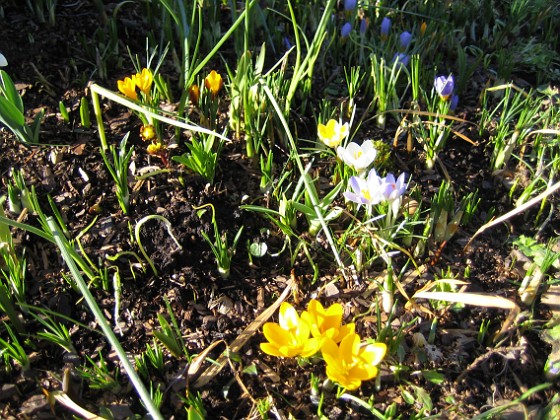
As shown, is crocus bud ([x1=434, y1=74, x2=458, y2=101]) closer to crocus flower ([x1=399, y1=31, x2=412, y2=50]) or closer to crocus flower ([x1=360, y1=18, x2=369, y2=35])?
crocus flower ([x1=399, y1=31, x2=412, y2=50])

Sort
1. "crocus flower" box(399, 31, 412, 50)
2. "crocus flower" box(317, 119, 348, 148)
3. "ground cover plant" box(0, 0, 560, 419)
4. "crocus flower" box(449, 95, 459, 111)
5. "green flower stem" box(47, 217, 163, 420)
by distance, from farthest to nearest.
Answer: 1. "crocus flower" box(399, 31, 412, 50)
2. "crocus flower" box(449, 95, 459, 111)
3. "crocus flower" box(317, 119, 348, 148)
4. "ground cover plant" box(0, 0, 560, 419)
5. "green flower stem" box(47, 217, 163, 420)

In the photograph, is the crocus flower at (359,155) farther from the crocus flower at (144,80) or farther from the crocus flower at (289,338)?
the crocus flower at (144,80)

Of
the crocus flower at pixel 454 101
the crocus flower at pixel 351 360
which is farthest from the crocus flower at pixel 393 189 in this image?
the crocus flower at pixel 454 101

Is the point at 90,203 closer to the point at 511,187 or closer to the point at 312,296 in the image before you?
the point at 312,296

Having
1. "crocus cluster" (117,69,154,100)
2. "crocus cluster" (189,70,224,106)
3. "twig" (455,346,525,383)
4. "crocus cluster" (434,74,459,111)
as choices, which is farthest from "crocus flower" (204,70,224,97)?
"twig" (455,346,525,383)

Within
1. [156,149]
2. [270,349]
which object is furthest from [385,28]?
[270,349]

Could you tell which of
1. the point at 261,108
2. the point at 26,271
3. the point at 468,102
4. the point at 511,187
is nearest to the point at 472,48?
the point at 468,102

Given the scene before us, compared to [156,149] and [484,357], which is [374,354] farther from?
[156,149]
